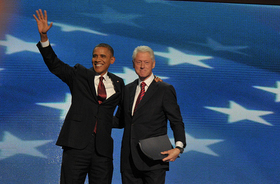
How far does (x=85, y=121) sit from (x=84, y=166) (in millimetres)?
322

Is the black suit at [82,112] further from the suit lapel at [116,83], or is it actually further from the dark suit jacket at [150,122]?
the dark suit jacket at [150,122]

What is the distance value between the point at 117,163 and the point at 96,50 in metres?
1.67

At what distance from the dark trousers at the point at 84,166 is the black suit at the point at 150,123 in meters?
0.16

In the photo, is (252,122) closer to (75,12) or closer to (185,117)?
(185,117)

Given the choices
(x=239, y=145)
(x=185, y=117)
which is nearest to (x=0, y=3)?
(x=185, y=117)

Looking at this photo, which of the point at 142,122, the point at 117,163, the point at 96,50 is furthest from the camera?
the point at 117,163

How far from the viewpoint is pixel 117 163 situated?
3.52m

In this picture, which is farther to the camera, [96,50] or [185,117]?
[185,117]

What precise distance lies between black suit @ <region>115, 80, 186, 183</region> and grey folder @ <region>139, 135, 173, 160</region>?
8cm

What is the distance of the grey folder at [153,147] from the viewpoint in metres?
2.00

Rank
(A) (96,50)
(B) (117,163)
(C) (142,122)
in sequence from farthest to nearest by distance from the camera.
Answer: (B) (117,163) → (A) (96,50) → (C) (142,122)

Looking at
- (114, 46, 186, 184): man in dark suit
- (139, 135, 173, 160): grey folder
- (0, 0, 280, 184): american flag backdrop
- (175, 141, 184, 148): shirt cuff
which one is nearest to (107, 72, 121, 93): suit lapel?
(114, 46, 186, 184): man in dark suit

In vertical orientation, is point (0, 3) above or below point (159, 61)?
above

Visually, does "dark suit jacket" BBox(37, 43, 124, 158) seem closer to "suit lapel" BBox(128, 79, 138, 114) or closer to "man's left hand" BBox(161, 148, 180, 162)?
"suit lapel" BBox(128, 79, 138, 114)
